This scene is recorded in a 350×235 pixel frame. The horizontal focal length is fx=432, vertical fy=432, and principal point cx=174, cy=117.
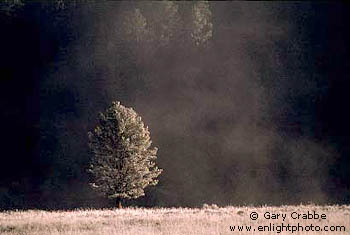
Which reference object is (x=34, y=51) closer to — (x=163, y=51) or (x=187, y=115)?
(x=163, y=51)

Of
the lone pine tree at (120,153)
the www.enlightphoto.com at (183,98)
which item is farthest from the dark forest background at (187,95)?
the lone pine tree at (120,153)

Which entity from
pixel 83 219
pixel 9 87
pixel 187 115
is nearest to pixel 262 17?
pixel 187 115

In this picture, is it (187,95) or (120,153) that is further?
(187,95)

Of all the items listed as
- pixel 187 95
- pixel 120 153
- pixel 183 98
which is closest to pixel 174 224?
pixel 120 153

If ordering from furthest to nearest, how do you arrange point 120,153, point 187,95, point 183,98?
1. point 187,95
2. point 183,98
3. point 120,153

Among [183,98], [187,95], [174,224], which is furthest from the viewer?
[187,95]

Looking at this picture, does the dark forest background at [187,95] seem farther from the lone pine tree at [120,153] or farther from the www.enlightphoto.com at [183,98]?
the lone pine tree at [120,153]

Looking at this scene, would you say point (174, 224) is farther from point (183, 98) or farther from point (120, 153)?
point (183, 98)

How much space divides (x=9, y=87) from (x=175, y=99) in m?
16.1

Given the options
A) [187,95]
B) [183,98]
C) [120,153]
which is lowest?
[120,153]

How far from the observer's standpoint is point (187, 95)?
41.6 m

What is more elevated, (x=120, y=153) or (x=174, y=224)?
(x=120, y=153)

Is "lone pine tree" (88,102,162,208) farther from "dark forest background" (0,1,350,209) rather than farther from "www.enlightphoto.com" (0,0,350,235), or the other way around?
"dark forest background" (0,1,350,209)

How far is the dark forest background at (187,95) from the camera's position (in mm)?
34531
